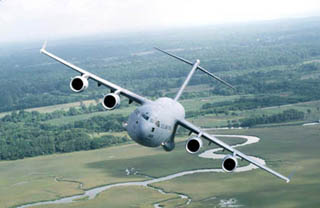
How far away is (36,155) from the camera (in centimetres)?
15300

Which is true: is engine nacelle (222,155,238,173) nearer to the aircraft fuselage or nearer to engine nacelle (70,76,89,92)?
the aircraft fuselage

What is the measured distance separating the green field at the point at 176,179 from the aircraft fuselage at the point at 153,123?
5564cm

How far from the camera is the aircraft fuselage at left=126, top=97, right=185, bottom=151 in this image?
42688 millimetres

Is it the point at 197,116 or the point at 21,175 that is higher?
the point at 197,116

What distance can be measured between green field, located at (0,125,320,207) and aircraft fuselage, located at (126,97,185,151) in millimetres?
55636

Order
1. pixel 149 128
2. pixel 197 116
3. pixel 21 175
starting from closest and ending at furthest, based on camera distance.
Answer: pixel 149 128 < pixel 21 175 < pixel 197 116

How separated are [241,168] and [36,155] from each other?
56.6 metres

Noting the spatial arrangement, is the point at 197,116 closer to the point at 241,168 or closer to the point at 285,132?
the point at 285,132

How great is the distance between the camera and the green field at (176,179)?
102312 millimetres

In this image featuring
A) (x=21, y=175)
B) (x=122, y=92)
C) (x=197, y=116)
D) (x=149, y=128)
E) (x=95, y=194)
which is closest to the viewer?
(x=149, y=128)

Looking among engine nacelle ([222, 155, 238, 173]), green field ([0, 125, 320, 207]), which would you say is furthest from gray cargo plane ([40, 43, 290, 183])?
green field ([0, 125, 320, 207])

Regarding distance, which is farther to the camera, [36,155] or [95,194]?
[36,155]

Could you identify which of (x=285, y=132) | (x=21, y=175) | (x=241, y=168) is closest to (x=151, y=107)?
(x=241, y=168)

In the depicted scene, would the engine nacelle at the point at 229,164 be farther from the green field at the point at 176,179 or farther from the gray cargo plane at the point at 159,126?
the green field at the point at 176,179
